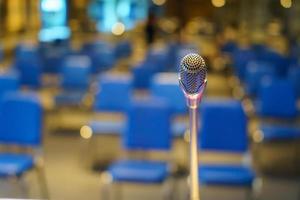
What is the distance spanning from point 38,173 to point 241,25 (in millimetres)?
15054

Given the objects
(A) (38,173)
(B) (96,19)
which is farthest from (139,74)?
(B) (96,19)

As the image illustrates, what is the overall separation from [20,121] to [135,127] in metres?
0.96

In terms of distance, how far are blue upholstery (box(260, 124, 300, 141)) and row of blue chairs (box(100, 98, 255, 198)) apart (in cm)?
97

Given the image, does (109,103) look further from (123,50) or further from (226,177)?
(123,50)

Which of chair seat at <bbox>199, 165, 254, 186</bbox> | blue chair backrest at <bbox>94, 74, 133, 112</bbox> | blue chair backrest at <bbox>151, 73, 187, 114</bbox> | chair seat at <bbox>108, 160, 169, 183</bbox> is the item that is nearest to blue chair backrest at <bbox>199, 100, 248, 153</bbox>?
chair seat at <bbox>199, 165, 254, 186</bbox>

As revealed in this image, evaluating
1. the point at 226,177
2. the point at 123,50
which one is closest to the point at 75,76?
the point at 226,177

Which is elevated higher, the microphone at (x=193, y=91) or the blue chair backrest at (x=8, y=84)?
the blue chair backrest at (x=8, y=84)

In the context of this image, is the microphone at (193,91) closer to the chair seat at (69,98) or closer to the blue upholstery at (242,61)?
the chair seat at (69,98)

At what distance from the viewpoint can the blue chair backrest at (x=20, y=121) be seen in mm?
5480

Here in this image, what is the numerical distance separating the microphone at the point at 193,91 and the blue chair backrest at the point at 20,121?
10.7ft

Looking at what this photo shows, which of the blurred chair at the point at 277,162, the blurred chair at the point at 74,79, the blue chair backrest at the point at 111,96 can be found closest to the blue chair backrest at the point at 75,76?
the blurred chair at the point at 74,79

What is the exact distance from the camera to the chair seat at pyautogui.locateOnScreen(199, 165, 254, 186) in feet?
16.1

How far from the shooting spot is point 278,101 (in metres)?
6.84

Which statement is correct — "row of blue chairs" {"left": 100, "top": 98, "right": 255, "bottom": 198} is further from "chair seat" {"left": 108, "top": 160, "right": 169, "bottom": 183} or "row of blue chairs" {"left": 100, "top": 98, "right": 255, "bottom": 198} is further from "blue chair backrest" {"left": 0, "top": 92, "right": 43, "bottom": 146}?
"blue chair backrest" {"left": 0, "top": 92, "right": 43, "bottom": 146}
